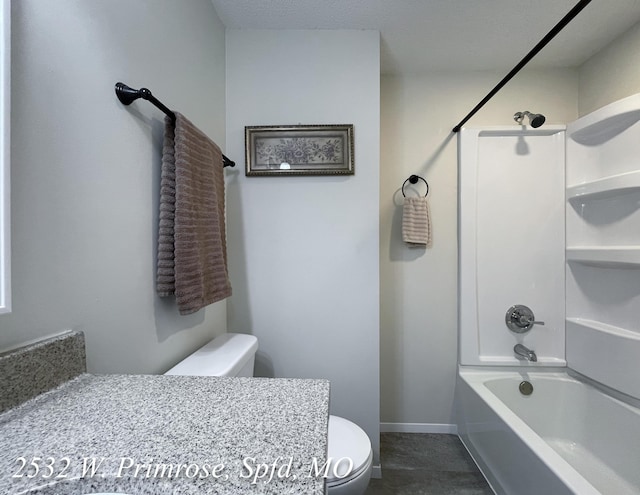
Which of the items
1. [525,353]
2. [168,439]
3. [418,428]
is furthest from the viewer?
[418,428]

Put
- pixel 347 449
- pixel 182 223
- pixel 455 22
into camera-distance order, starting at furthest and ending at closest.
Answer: pixel 455 22 → pixel 347 449 → pixel 182 223

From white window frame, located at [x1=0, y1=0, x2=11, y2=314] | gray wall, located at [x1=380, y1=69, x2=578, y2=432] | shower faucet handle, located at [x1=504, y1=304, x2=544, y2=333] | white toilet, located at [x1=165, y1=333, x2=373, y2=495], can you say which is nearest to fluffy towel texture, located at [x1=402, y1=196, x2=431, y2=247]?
gray wall, located at [x1=380, y1=69, x2=578, y2=432]

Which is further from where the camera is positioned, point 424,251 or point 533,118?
point 424,251

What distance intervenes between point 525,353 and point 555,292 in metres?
0.44

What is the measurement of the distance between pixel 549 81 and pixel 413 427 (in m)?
2.52

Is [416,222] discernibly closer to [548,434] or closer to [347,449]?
[347,449]

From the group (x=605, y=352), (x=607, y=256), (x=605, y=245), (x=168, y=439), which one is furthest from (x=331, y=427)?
(x=605, y=245)

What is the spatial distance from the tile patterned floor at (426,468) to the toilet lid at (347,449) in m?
0.56

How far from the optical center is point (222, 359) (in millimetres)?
1123

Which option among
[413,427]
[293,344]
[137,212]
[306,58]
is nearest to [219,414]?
[137,212]

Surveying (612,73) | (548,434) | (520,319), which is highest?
(612,73)

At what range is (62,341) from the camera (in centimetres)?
64

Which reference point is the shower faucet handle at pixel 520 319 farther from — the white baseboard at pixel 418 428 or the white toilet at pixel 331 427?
the white toilet at pixel 331 427

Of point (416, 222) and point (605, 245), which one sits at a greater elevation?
point (416, 222)
